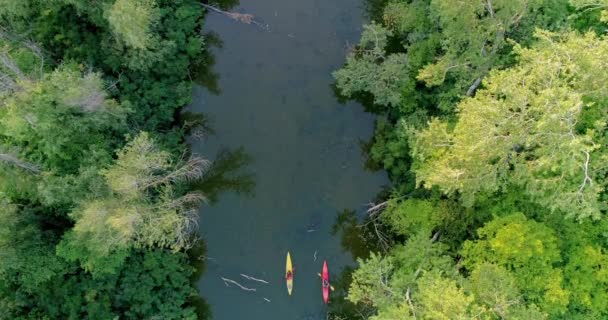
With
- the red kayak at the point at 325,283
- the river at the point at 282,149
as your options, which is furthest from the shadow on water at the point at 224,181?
the red kayak at the point at 325,283

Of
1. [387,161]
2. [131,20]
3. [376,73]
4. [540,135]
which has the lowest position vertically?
[540,135]

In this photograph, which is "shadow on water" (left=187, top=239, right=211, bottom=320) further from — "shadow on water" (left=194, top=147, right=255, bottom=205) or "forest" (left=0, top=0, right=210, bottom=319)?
"shadow on water" (left=194, top=147, right=255, bottom=205)

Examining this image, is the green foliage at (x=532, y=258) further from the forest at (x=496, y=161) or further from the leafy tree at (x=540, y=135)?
the leafy tree at (x=540, y=135)

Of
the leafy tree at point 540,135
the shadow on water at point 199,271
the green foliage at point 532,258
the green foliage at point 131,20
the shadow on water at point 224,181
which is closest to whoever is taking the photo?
the leafy tree at point 540,135

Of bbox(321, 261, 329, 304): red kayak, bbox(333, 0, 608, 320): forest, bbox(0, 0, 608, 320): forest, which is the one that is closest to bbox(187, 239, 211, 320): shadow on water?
bbox(0, 0, 608, 320): forest

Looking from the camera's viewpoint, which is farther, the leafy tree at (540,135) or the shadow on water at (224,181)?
the shadow on water at (224,181)

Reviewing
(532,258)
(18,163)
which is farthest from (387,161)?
(18,163)

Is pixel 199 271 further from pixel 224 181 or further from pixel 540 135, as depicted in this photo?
pixel 540 135

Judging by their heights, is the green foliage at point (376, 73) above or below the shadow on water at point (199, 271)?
above
